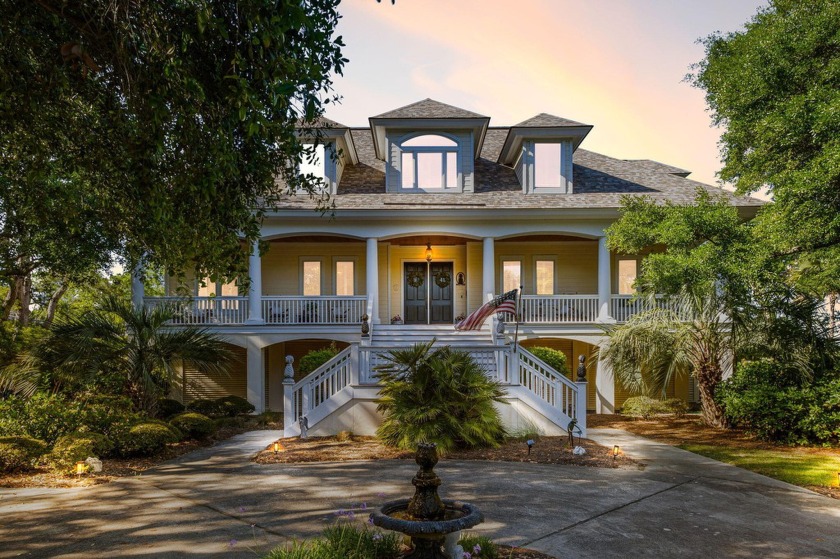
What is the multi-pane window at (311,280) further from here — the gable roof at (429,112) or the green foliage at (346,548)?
the green foliage at (346,548)

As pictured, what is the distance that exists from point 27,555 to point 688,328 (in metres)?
13.7

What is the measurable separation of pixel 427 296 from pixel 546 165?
6.22m

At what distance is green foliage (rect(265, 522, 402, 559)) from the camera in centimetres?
444

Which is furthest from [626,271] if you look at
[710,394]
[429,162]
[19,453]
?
[19,453]

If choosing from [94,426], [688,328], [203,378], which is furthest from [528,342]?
[94,426]

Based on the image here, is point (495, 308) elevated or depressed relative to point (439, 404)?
elevated

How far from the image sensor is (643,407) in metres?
15.8

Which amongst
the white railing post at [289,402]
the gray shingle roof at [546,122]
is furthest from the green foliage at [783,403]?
the white railing post at [289,402]

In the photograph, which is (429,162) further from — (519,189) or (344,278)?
(344,278)

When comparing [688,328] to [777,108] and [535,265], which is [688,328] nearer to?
[777,108]

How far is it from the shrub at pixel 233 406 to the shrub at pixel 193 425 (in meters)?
3.14

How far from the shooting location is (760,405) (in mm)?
12195

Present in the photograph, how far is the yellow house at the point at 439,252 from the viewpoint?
1720 centimetres

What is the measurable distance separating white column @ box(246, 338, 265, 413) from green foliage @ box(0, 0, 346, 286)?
8.64 m
